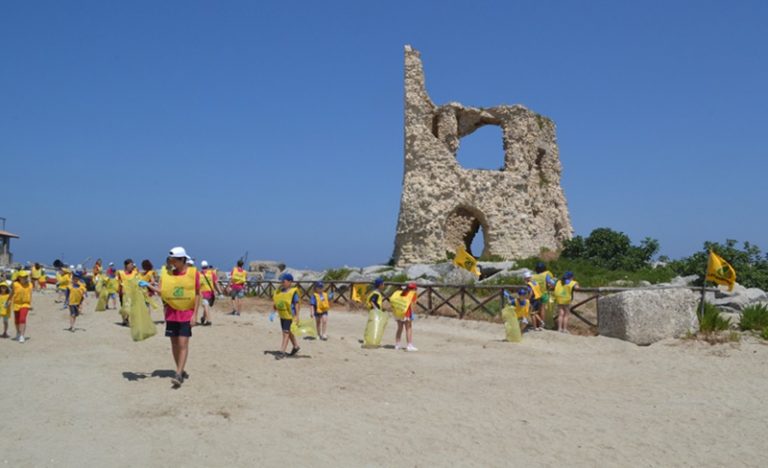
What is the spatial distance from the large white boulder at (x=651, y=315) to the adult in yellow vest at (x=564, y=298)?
3.08ft

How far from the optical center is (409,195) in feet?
87.2

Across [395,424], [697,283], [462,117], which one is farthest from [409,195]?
[395,424]

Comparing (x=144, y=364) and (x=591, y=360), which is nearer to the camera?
(x=144, y=364)

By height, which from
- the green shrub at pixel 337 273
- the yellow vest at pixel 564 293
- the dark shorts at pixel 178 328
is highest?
the green shrub at pixel 337 273

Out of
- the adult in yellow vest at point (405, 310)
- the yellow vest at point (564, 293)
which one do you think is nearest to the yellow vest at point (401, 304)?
the adult in yellow vest at point (405, 310)

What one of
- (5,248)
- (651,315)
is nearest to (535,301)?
(651,315)

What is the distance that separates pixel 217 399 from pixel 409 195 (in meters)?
20.3

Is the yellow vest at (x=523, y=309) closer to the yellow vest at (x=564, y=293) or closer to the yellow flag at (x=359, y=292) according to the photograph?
the yellow vest at (x=564, y=293)

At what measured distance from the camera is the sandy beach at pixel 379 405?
547 centimetres

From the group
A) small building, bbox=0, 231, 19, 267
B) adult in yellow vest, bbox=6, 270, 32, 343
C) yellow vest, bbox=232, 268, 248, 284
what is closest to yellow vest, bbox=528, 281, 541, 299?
yellow vest, bbox=232, 268, 248, 284

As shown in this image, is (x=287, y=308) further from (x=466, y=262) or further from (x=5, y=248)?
(x=5, y=248)

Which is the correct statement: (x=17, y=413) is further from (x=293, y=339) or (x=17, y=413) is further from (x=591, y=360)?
(x=591, y=360)

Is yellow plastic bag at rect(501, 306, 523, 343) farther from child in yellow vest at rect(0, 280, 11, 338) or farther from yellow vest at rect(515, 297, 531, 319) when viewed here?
child in yellow vest at rect(0, 280, 11, 338)

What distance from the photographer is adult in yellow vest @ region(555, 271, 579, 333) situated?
42.7ft
